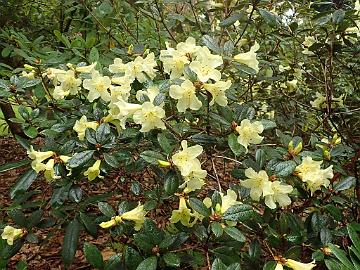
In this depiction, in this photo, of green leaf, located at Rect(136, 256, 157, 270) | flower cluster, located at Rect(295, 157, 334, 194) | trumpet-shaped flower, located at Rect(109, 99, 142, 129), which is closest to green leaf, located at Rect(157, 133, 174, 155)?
trumpet-shaped flower, located at Rect(109, 99, 142, 129)

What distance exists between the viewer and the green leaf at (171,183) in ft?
4.33

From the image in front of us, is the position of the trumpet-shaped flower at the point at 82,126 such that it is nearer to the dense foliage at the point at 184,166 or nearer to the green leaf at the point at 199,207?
the dense foliage at the point at 184,166

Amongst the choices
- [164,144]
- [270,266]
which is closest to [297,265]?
[270,266]

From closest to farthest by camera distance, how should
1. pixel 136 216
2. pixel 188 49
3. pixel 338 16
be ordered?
pixel 136 216 → pixel 188 49 → pixel 338 16

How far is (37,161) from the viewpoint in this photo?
145 cm

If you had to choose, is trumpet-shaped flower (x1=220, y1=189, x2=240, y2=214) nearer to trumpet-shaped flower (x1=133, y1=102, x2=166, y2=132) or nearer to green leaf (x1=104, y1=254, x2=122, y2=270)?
trumpet-shaped flower (x1=133, y1=102, x2=166, y2=132)

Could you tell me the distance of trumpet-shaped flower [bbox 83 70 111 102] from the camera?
1.63 metres

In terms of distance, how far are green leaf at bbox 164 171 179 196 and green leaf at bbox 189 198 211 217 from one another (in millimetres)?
70

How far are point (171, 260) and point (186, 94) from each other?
51cm

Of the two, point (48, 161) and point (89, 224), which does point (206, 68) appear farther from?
point (89, 224)

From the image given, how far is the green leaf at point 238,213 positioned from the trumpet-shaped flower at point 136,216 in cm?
30

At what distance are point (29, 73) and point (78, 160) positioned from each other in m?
0.74

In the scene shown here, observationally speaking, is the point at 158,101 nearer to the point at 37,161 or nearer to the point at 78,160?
the point at 78,160

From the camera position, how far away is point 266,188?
1.36 meters
